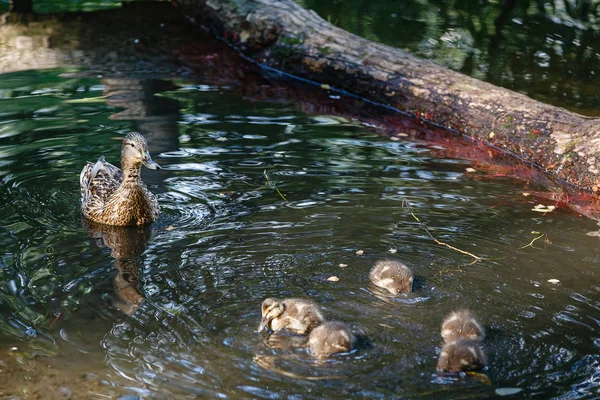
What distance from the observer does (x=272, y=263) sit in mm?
6539

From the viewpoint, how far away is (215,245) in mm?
6938

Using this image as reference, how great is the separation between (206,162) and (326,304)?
3.44 metres

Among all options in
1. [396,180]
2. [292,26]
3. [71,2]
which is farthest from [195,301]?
[71,2]

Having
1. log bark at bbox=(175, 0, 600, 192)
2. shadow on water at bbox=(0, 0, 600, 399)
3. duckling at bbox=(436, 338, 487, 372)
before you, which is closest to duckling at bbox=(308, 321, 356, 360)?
shadow on water at bbox=(0, 0, 600, 399)

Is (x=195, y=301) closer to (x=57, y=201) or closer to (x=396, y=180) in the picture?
(x=57, y=201)

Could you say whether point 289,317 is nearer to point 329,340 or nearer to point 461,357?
point 329,340

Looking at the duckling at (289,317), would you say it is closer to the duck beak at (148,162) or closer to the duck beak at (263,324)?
the duck beak at (263,324)

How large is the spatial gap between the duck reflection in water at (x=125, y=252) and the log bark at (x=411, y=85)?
178 inches

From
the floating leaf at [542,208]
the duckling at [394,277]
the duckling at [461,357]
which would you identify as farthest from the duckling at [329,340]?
the floating leaf at [542,208]

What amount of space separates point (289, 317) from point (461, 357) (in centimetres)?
113

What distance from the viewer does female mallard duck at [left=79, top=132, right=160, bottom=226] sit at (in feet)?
24.8

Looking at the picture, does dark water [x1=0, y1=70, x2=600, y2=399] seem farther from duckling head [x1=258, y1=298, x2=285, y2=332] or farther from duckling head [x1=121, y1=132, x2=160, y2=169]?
duckling head [x1=121, y1=132, x2=160, y2=169]

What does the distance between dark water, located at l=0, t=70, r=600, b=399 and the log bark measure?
0.99 meters

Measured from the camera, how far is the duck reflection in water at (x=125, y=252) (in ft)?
19.9
